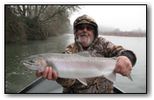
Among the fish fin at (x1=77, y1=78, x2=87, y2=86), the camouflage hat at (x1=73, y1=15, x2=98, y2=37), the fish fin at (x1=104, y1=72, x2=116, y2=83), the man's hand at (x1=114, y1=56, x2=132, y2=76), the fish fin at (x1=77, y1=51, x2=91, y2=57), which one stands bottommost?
the fish fin at (x1=77, y1=78, x2=87, y2=86)

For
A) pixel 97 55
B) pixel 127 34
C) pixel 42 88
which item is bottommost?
pixel 42 88

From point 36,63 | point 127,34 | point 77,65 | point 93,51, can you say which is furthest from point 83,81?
point 127,34

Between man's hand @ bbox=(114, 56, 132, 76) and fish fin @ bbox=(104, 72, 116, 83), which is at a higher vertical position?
man's hand @ bbox=(114, 56, 132, 76)

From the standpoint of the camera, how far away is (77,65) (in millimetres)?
3676

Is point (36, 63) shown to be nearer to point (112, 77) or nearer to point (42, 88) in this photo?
point (42, 88)

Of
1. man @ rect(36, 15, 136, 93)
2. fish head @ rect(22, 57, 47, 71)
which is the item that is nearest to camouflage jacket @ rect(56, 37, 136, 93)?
man @ rect(36, 15, 136, 93)

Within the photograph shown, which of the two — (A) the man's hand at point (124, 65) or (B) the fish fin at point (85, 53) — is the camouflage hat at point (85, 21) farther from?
(A) the man's hand at point (124, 65)

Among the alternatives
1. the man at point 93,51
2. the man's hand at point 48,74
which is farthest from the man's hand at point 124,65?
the man's hand at point 48,74

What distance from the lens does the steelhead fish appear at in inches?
144

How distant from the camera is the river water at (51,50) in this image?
3725 mm

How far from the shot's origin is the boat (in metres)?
3.71

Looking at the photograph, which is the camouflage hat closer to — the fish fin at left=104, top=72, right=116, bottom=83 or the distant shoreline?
the distant shoreline

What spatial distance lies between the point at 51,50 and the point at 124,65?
0.54m

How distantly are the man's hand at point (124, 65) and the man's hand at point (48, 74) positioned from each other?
45cm
